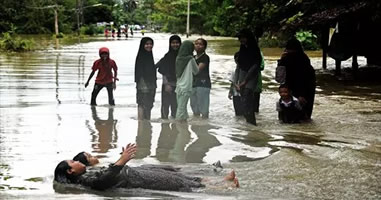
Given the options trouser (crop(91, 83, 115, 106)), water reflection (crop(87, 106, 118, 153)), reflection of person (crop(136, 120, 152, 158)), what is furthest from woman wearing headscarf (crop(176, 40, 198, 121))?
trouser (crop(91, 83, 115, 106))

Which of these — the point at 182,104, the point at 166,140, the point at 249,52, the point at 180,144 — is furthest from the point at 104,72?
the point at 180,144

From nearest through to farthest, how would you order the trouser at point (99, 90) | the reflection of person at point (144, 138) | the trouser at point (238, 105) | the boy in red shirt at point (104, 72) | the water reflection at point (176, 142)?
1. the water reflection at point (176, 142)
2. the reflection of person at point (144, 138)
3. the trouser at point (238, 105)
4. the boy in red shirt at point (104, 72)
5. the trouser at point (99, 90)

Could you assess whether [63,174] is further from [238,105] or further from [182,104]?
[238,105]

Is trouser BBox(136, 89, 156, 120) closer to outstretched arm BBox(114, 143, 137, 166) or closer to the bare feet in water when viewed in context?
the bare feet in water

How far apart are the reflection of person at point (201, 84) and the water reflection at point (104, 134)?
5.17 feet

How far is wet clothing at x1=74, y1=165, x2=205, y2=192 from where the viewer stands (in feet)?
21.8

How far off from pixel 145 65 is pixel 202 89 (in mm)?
1174

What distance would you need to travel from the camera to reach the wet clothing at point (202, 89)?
11.7m

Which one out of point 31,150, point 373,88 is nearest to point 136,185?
point 31,150

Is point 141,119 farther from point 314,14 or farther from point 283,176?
point 314,14

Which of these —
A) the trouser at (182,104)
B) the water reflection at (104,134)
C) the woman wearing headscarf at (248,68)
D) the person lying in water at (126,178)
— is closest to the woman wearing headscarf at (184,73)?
the trouser at (182,104)

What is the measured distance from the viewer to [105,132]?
11.0 meters

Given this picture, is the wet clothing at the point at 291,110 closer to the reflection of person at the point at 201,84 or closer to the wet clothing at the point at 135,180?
the reflection of person at the point at 201,84

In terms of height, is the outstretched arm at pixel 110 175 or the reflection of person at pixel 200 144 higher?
the outstretched arm at pixel 110 175
